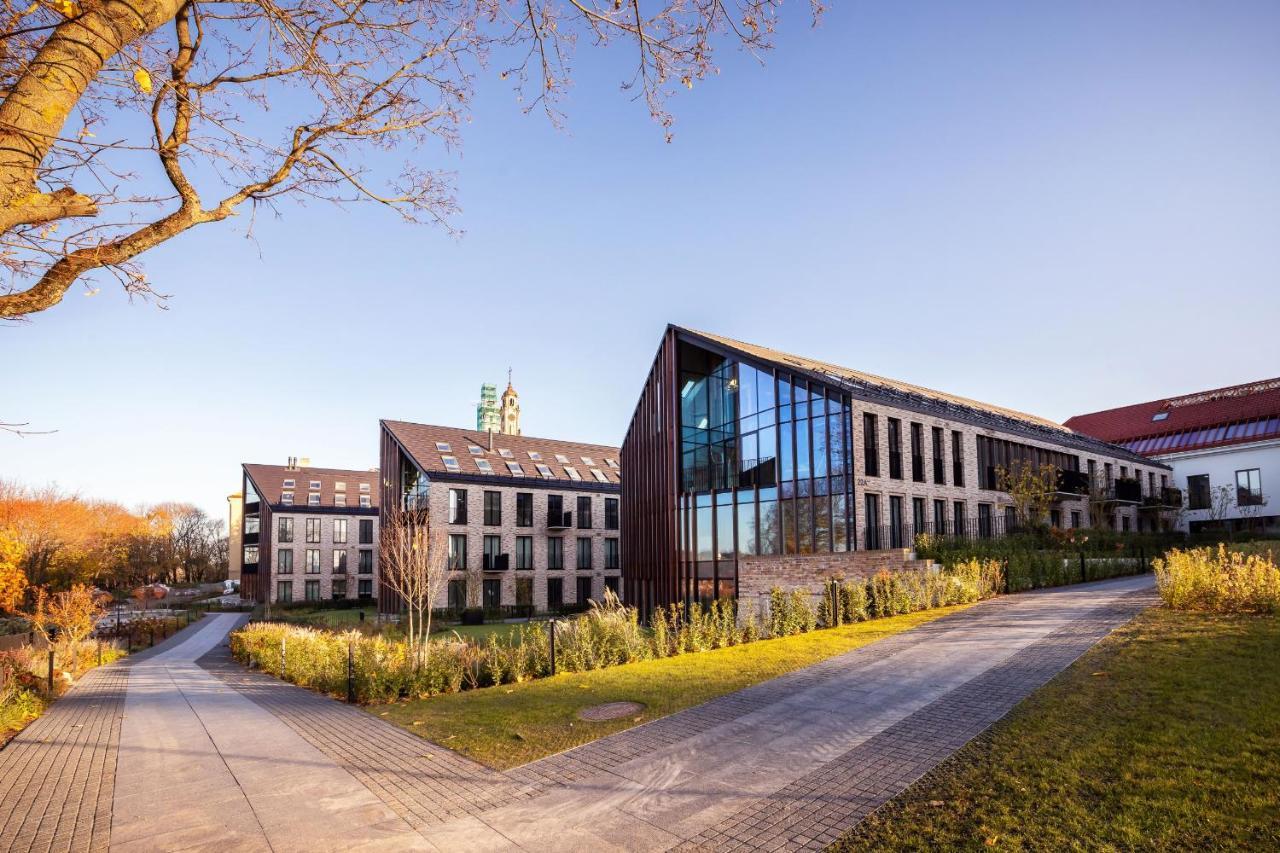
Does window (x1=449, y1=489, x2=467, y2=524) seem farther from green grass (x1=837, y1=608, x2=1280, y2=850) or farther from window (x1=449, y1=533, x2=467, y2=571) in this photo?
green grass (x1=837, y1=608, x2=1280, y2=850)

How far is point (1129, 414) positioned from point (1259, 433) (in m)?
9.52

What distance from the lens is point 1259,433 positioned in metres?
38.7

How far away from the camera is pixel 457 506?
3894cm

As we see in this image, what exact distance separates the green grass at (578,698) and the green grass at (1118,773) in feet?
13.2

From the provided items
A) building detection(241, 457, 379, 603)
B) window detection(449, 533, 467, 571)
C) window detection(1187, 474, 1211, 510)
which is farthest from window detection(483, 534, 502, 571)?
window detection(1187, 474, 1211, 510)

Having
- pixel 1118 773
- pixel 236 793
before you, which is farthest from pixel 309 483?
pixel 1118 773

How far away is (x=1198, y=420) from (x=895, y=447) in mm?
29205

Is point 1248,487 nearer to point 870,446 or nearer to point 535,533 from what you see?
point 870,446

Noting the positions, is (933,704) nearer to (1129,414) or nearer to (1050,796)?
(1050,796)

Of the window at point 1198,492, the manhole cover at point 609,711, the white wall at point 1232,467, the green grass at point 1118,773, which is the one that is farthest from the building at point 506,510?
the white wall at point 1232,467

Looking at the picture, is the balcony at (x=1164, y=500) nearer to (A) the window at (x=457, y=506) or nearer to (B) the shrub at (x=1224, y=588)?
(B) the shrub at (x=1224, y=588)

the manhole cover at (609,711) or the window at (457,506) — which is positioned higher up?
the window at (457,506)

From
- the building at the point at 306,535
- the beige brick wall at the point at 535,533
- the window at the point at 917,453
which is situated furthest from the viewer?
the building at the point at 306,535

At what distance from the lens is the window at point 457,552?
38281mm
